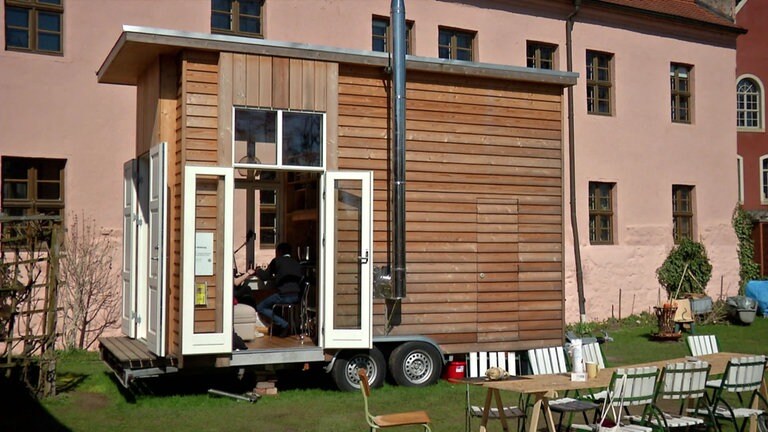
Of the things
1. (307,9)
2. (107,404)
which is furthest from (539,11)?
(107,404)

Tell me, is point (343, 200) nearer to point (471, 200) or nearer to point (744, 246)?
point (471, 200)

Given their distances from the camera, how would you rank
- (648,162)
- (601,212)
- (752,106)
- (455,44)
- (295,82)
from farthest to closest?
(752,106), (648,162), (601,212), (455,44), (295,82)

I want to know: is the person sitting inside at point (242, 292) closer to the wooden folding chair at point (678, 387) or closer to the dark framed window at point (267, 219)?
the dark framed window at point (267, 219)

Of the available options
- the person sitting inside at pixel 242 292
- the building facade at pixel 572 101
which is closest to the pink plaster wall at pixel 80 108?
the building facade at pixel 572 101

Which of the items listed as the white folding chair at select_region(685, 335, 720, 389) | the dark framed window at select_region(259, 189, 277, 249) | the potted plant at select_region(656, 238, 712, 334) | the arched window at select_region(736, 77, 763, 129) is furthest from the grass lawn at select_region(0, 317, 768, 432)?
the arched window at select_region(736, 77, 763, 129)

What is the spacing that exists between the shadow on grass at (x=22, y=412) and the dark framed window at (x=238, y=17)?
7.33 metres

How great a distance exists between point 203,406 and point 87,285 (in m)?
5.18

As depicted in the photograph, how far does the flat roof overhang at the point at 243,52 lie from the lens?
426 inches

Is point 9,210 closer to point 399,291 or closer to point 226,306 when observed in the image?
point 226,306

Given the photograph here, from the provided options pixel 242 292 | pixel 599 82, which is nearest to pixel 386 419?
pixel 242 292

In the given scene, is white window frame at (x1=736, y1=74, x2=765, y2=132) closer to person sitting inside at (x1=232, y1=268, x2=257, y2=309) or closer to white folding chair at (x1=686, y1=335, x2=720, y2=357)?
white folding chair at (x1=686, y1=335, x2=720, y2=357)

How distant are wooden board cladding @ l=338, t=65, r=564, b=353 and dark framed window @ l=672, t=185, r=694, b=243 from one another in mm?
10367

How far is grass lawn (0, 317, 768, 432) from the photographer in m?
9.80

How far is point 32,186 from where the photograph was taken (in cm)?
1463
